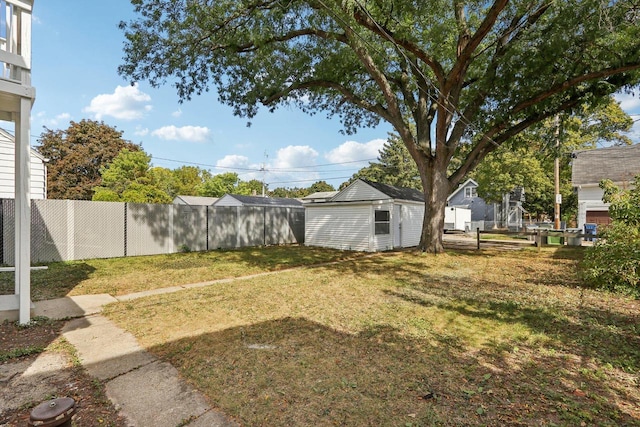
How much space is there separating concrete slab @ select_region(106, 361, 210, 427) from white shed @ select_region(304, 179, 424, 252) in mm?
11582

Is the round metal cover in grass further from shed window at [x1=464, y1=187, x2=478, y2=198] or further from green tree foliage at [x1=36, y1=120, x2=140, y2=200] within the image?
shed window at [x1=464, y1=187, x2=478, y2=198]

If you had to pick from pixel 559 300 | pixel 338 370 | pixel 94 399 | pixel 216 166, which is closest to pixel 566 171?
pixel 559 300

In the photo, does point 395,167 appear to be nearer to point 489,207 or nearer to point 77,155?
point 489,207

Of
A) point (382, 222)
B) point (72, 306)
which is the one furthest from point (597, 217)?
point (72, 306)

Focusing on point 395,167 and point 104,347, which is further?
point 395,167

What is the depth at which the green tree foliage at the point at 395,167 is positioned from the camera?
1601 inches

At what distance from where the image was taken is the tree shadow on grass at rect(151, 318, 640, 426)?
7.70ft

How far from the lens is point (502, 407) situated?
245 centimetres

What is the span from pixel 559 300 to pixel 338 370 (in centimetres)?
489

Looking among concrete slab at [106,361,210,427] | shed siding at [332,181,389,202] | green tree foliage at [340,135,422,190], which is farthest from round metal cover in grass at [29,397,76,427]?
green tree foliage at [340,135,422,190]

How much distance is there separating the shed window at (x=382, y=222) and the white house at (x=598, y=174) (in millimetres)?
10727

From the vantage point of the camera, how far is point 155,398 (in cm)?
260

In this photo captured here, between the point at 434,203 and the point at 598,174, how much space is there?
38.4 feet

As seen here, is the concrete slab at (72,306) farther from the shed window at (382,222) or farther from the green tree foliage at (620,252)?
the shed window at (382,222)
